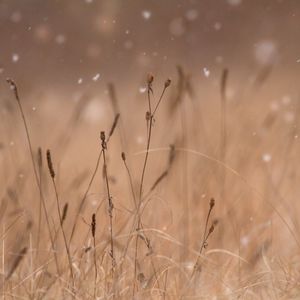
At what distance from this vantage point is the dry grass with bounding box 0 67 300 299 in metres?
2.21

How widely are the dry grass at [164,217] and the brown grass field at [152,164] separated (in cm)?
1

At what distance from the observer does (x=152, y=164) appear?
3.83m

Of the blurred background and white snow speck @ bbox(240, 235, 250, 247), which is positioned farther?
the blurred background

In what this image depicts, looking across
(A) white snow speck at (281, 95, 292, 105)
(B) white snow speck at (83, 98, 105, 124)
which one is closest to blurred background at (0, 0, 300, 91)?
(B) white snow speck at (83, 98, 105, 124)

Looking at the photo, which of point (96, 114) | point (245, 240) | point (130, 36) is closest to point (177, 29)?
point (130, 36)

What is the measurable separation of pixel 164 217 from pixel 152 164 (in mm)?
559

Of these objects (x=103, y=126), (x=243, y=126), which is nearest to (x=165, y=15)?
(x=103, y=126)

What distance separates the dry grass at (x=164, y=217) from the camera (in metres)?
2.21

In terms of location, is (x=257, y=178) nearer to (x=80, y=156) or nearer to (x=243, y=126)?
A: (x=243, y=126)

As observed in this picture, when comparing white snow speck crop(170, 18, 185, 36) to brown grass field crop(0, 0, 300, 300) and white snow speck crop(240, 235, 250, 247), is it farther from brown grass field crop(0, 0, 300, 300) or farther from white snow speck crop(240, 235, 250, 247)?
white snow speck crop(240, 235, 250, 247)

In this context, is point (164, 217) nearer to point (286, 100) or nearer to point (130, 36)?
point (286, 100)

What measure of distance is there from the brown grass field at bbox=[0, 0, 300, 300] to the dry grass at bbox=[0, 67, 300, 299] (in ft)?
0.03

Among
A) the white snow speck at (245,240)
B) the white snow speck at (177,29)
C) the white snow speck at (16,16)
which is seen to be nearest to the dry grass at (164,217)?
the white snow speck at (245,240)

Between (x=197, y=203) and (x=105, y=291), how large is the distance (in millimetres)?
875
